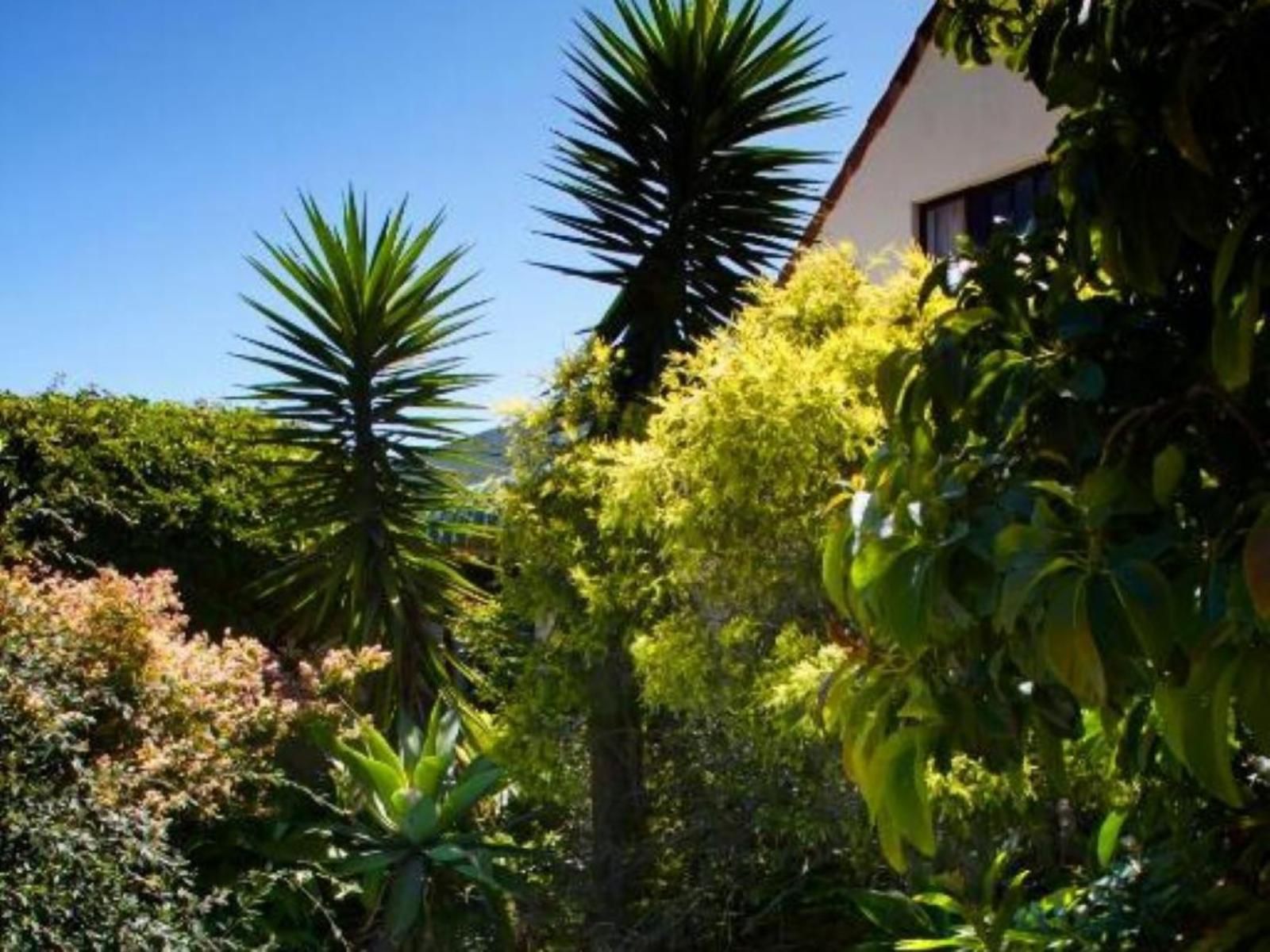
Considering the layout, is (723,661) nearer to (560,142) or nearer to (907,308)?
(907,308)

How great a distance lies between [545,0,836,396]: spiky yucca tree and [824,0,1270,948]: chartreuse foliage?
240 inches

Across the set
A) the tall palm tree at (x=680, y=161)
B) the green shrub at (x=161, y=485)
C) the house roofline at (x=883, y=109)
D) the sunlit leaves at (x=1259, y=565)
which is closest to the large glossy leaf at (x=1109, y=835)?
the sunlit leaves at (x=1259, y=565)

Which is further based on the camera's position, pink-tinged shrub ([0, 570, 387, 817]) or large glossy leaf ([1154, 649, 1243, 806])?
pink-tinged shrub ([0, 570, 387, 817])

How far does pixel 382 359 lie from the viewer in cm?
923

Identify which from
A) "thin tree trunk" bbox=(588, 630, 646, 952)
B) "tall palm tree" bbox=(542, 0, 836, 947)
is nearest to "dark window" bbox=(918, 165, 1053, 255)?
"tall palm tree" bbox=(542, 0, 836, 947)

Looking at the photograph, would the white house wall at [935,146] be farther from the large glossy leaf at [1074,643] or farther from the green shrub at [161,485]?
the large glossy leaf at [1074,643]

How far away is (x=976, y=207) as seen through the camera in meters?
11.2

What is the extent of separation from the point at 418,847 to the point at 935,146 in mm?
7550

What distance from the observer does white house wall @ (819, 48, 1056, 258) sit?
1070cm

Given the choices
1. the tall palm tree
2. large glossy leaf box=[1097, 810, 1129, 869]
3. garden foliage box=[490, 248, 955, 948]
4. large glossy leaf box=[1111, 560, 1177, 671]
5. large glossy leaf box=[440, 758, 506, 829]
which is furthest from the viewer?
the tall palm tree

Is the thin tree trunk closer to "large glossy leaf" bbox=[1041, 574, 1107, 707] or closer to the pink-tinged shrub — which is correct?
the pink-tinged shrub

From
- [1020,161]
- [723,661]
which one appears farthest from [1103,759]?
[1020,161]

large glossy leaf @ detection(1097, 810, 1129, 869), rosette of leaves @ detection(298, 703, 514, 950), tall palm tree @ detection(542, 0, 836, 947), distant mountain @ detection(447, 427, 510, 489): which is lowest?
rosette of leaves @ detection(298, 703, 514, 950)

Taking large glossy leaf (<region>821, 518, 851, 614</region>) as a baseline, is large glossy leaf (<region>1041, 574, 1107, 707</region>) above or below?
below
